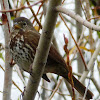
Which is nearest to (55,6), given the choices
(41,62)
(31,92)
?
(41,62)

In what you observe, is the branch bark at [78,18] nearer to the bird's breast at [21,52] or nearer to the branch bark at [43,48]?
the branch bark at [43,48]

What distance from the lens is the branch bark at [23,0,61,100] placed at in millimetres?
1607

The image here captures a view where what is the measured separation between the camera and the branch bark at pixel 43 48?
1.61 metres

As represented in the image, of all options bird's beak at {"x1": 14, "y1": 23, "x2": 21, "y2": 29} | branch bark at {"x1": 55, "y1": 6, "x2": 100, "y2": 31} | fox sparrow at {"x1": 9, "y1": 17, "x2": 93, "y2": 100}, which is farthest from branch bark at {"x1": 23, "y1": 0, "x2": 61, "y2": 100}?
bird's beak at {"x1": 14, "y1": 23, "x2": 21, "y2": 29}

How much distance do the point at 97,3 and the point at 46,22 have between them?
2.70m

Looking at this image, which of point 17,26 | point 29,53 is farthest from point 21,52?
point 17,26

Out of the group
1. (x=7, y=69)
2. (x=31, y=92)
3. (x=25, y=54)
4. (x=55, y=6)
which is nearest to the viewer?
(x=55, y=6)

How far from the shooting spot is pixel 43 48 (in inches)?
70.3

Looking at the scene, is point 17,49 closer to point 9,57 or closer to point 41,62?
point 9,57

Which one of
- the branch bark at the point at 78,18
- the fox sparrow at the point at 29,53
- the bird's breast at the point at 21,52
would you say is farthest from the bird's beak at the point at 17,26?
the branch bark at the point at 78,18

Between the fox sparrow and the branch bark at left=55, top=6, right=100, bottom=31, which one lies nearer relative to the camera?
the branch bark at left=55, top=6, right=100, bottom=31

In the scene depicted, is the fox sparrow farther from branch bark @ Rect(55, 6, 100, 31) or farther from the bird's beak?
branch bark @ Rect(55, 6, 100, 31)

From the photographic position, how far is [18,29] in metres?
2.89

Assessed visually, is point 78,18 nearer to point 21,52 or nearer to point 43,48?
point 43,48
